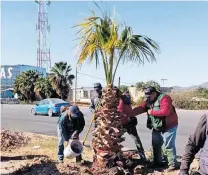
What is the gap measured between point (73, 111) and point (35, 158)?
182cm

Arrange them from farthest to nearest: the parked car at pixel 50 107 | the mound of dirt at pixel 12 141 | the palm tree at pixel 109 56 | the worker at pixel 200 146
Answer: the parked car at pixel 50 107, the mound of dirt at pixel 12 141, the palm tree at pixel 109 56, the worker at pixel 200 146

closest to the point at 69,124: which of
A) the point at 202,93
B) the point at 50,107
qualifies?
the point at 50,107

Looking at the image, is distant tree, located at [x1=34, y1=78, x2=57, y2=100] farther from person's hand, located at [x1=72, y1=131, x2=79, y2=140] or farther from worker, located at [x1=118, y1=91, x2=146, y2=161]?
person's hand, located at [x1=72, y1=131, x2=79, y2=140]

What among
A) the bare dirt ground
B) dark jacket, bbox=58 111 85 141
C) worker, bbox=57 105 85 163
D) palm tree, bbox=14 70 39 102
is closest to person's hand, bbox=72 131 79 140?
worker, bbox=57 105 85 163

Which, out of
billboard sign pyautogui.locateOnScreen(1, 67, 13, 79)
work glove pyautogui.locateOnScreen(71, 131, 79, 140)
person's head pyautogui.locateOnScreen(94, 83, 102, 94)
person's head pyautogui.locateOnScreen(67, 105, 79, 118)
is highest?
billboard sign pyautogui.locateOnScreen(1, 67, 13, 79)

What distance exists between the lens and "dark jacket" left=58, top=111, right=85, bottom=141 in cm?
841

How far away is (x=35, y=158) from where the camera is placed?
9180 millimetres

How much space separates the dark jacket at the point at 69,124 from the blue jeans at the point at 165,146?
1.66m

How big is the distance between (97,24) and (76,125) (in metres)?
2.41

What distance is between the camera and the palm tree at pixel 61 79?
53400mm

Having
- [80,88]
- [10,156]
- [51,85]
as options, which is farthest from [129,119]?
[80,88]

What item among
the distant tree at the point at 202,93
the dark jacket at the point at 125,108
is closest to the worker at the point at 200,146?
the dark jacket at the point at 125,108

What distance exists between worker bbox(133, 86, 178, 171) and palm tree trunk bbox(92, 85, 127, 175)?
0.69 metres

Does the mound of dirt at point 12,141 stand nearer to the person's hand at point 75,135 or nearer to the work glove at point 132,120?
the person's hand at point 75,135
